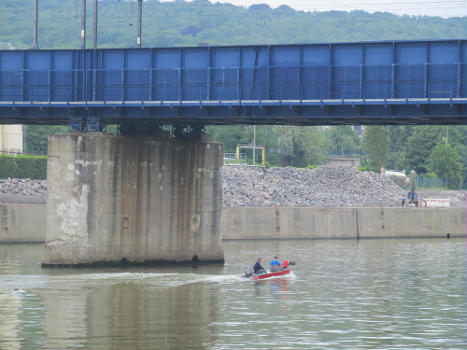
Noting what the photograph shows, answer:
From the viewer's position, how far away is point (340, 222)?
95375 mm

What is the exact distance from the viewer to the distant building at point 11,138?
12075 centimetres

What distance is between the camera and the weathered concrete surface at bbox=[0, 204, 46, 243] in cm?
7931

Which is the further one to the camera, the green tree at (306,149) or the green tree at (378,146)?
the green tree at (306,149)

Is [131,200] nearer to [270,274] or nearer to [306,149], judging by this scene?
[270,274]

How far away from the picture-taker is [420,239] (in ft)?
320

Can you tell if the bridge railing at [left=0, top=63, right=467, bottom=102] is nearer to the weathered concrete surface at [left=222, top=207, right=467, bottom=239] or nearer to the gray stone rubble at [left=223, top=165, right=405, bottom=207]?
the weathered concrete surface at [left=222, top=207, right=467, bottom=239]

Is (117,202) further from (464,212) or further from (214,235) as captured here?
(464,212)

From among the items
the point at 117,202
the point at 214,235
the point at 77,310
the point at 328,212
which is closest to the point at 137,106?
the point at 117,202

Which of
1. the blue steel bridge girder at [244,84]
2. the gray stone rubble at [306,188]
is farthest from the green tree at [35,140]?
the blue steel bridge girder at [244,84]

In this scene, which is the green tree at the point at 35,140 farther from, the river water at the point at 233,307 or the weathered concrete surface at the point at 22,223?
the river water at the point at 233,307

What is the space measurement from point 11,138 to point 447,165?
68.5 m

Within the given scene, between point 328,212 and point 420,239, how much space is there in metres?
10.6

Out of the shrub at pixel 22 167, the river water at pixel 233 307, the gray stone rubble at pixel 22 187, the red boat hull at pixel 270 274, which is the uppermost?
the shrub at pixel 22 167

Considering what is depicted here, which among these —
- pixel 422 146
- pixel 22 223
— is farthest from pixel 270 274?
pixel 422 146
